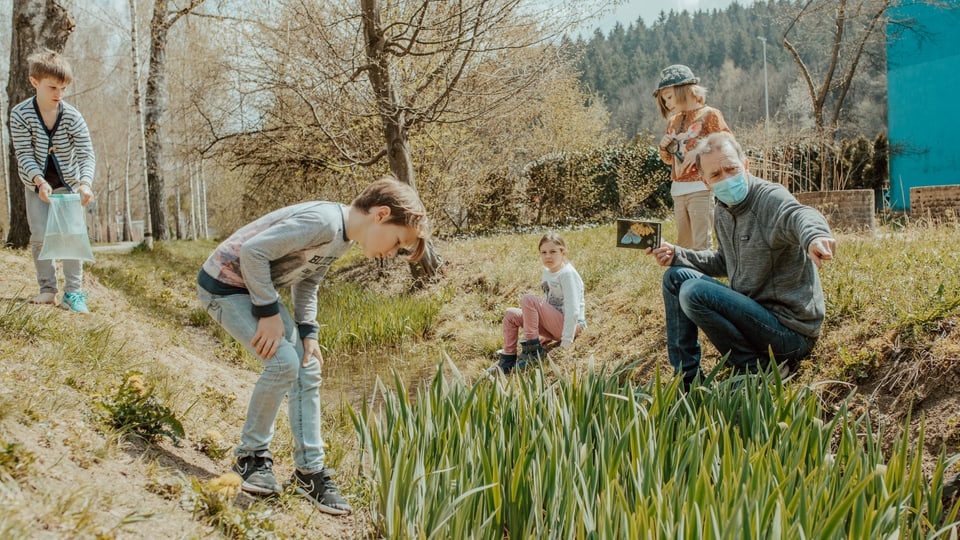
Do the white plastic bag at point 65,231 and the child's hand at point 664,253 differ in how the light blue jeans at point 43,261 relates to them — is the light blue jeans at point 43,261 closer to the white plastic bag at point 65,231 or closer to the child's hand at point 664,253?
the white plastic bag at point 65,231

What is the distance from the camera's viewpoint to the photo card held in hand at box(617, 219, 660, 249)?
11.0ft

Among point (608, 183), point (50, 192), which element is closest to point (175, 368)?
point (50, 192)

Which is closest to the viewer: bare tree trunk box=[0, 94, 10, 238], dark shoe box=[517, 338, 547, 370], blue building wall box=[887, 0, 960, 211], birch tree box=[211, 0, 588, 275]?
dark shoe box=[517, 338, 547, 370]

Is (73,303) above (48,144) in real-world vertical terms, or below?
below

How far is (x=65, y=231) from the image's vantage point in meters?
4.23

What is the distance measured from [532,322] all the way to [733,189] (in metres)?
1.98

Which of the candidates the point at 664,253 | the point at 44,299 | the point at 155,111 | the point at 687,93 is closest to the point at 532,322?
the point at 664,253

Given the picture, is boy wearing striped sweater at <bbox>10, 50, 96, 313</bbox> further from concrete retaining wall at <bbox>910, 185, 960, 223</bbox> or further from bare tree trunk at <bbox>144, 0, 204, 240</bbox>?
bare tree trunk at <bbox>144, 0, 204, 240</bbox>

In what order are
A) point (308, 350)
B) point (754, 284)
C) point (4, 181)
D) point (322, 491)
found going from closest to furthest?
point (322, 491) < point (308, 350) < point (754, 284) < point (4, 181)

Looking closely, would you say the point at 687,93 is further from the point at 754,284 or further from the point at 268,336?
the point at 268,336

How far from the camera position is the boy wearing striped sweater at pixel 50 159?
431cm

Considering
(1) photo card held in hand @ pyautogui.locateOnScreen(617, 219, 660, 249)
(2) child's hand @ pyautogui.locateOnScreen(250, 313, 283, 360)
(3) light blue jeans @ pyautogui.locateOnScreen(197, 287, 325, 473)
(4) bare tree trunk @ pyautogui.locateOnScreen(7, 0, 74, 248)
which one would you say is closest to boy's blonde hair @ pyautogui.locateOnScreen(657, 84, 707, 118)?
(1) photo card held in hand @ pyautogui.locateOnScreen(617, 219, 660, 249)

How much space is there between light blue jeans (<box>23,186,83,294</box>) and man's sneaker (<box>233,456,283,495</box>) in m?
2.67

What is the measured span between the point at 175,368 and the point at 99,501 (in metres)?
2.21
